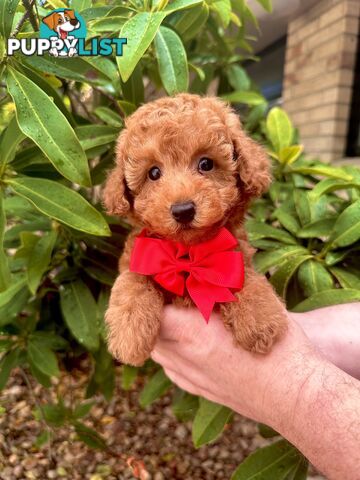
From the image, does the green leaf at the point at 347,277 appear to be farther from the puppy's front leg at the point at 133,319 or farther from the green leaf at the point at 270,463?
the puppy's front leg at the point at 133,319

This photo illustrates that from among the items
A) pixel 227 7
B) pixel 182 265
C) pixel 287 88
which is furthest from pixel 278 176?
pixel 287 88

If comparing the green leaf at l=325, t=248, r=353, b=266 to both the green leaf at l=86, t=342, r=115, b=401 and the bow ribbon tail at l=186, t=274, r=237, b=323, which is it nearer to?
the bow ribbon tail at l=186, t=274, r=237, b=323

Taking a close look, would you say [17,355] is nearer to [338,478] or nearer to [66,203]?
[66,203]

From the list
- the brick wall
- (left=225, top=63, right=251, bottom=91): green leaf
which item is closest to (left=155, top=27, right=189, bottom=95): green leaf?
(left=225, top=63, right=251, bottom=91): green leaf

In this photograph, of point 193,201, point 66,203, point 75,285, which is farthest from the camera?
point 75,285

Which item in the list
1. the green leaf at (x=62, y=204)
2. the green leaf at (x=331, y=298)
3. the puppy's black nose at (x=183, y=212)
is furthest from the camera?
the green leaf at (x=331, y=298)

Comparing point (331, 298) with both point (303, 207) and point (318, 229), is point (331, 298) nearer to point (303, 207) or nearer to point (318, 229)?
point (318, 229)

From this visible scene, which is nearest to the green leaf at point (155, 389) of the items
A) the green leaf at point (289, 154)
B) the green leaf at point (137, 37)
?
the green leaf at point (289, 154)
